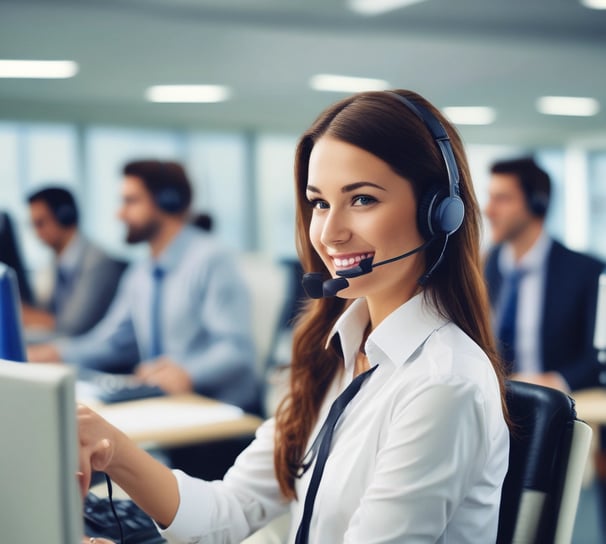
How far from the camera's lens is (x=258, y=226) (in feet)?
34.7

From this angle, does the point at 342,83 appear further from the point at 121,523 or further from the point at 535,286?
the point at 121,523

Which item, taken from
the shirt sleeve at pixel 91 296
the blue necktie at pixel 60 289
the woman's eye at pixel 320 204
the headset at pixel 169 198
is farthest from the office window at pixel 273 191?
the woman's eye at pixel 320 204

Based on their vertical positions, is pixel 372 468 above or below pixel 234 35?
below

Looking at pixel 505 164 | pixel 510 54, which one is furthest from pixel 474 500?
pixel 510 54

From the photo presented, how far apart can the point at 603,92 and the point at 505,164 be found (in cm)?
641

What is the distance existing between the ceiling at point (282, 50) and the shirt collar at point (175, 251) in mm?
3750

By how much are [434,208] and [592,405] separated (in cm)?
161

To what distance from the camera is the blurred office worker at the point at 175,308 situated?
2.68m

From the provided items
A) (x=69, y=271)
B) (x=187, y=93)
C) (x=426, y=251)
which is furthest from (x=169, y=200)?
(x=187, y=93)

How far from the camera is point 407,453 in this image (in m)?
0.94

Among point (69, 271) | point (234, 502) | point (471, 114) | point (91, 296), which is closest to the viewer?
point (234, 502)

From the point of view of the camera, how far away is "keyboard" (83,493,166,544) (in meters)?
1.26

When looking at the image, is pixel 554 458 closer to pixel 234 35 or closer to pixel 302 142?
pixel 302 142

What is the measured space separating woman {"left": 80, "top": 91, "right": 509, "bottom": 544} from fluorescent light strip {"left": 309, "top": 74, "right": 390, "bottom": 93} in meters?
6.70
